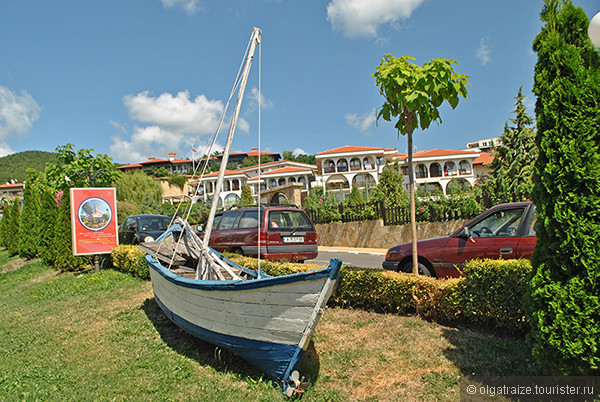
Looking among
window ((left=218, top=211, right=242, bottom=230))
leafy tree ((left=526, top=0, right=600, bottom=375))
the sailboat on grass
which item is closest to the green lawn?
the sailboat on grass

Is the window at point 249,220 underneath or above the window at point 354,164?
underneath

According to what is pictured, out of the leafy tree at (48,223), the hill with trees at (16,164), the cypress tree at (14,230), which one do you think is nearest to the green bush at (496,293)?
the leafy tree at (48,223)

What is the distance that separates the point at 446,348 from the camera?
14.4 feet

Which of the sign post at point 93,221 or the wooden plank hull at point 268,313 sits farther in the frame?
the sign post at point 93,221

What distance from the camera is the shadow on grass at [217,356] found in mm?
4277

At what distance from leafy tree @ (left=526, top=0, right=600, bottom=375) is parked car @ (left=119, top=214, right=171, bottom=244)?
13175mm

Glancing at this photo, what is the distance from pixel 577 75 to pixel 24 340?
27.5 feet

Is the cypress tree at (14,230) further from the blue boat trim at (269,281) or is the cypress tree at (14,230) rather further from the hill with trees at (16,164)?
the hill with trees at (16,164)

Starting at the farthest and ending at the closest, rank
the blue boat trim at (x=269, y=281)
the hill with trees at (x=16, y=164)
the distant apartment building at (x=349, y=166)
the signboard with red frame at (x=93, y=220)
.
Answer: the hill with trees at (x=16, y=164), the distant apartment building at (x=349, y=166), the signboard with red frame at (x=93, y=220), the blue boat trim at (x=269, y=281)

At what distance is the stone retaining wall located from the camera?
15.9 m

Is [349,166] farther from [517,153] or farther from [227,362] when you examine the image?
[227,362]

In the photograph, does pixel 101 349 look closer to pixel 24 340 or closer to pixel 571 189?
pixel 24 340

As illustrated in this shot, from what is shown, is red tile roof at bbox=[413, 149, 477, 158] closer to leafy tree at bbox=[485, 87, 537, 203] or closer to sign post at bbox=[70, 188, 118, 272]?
leafy tree at bbox=[485, 87, 537, 203]

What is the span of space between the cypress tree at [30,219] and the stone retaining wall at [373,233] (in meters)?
14.5
